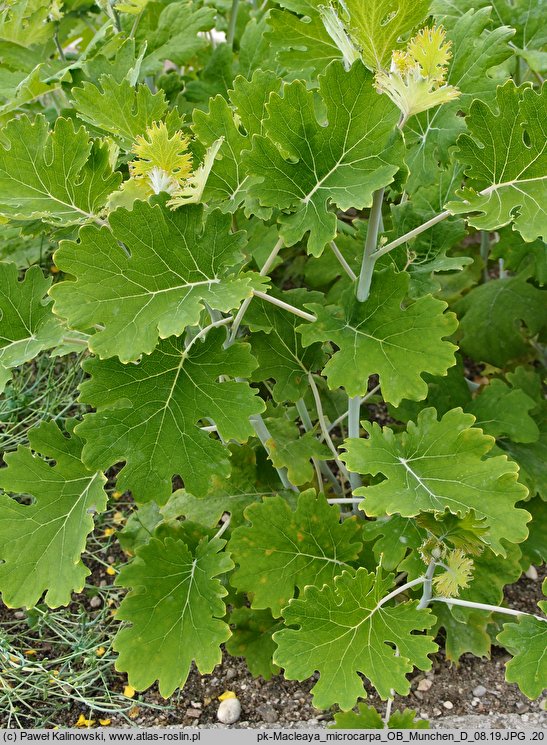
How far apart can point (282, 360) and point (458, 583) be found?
531 mm

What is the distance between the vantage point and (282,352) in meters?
1.46

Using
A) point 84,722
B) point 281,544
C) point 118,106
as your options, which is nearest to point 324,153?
point 118,106

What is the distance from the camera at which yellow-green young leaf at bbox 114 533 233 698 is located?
1.25 meters

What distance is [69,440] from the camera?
1.32 metres

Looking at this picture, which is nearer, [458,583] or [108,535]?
[458,583]

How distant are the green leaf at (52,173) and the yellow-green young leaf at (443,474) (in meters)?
0.61

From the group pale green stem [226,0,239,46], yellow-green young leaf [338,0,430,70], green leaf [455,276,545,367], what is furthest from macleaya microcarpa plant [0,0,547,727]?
pale green stem [226,0,239,46]

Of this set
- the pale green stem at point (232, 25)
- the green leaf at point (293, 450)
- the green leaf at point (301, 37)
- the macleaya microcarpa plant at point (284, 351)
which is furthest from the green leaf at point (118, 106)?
the pale green stem at point (232, 25)

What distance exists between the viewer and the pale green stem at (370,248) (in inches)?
47.0

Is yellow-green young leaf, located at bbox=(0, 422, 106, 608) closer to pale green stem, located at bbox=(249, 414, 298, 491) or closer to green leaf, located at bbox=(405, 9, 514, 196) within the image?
pale green stem, located at bbox=(249, 414, 298, 491)

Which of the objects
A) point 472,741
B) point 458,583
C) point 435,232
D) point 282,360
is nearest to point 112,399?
point 282,360

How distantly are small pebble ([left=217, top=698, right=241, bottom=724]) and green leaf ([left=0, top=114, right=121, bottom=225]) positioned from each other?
0.97m

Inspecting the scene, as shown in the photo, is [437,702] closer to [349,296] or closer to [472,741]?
[472,741]

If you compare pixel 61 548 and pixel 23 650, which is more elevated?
pixel 61 548
